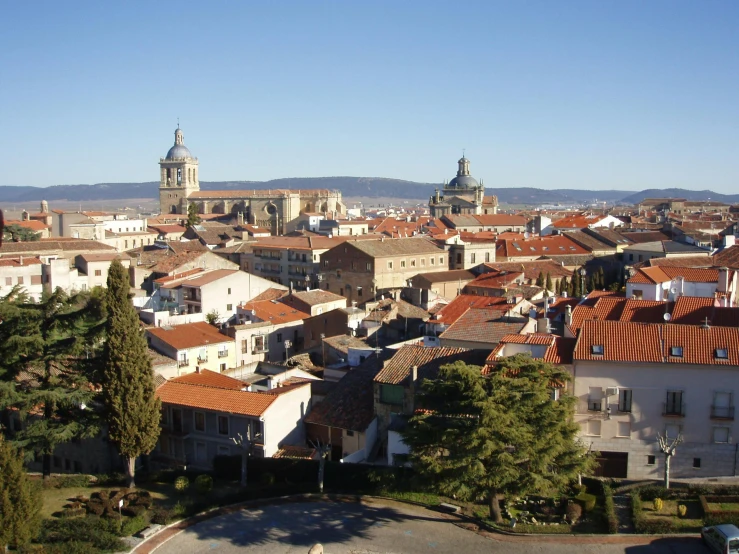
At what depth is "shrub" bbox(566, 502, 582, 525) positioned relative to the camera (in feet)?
71.7

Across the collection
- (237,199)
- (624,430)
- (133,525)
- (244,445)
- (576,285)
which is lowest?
(133,525)

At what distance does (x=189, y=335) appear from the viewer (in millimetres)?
37031

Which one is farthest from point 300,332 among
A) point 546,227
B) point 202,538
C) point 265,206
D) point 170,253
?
point 265,206

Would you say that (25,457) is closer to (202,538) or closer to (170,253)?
(202,538)

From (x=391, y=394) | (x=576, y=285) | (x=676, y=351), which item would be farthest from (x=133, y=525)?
(x=576, y=285)

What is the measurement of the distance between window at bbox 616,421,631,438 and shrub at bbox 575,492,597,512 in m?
2.64

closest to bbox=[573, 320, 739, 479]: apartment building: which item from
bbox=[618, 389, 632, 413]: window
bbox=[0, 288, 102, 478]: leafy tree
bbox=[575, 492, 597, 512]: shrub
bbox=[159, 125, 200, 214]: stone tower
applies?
bbox=[618, 389, 632, 413]: window

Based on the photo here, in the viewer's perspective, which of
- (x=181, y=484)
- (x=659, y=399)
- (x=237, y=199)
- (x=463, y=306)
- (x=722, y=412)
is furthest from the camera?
(x=237, y=199)

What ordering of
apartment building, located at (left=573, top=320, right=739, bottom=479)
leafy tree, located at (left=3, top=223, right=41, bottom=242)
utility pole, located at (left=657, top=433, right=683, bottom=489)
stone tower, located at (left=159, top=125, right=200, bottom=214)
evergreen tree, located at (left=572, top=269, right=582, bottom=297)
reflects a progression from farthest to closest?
1. stone tower, located at (left=159, top=125, right=200, bottom=214)
2. leafy tree, located at (left=3, top=223, right=41, bottom=242)
3. evergreen tree, located at (left=572, top=269, right=582, bottom=297)
4. apartment building, located at (left=573, top=320, right=739, bottom=479)
5. utility pole, located at (left=657, top=433, right=683, bottom=489)

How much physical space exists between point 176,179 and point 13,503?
13733 centimetres

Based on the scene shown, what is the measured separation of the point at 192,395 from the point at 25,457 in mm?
5659

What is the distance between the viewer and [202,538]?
2205 cm

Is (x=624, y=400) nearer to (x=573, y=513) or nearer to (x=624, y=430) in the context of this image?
(x=624, y=430)

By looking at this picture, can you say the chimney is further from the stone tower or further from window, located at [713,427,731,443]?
the stone tower
